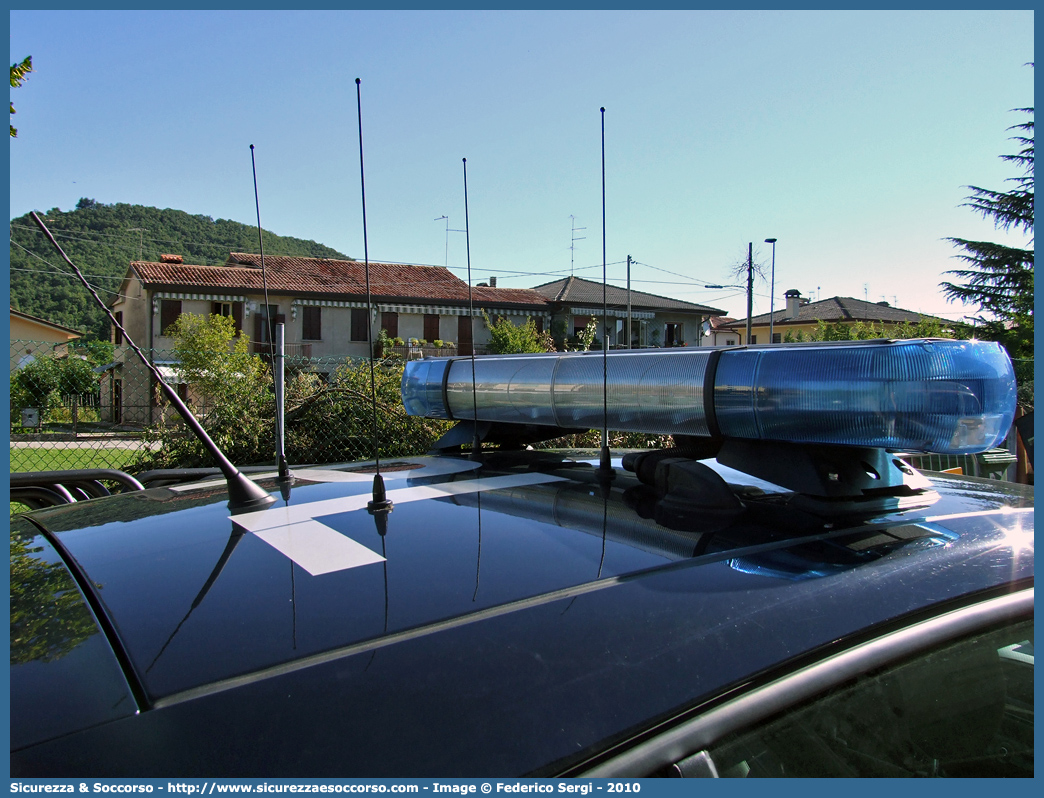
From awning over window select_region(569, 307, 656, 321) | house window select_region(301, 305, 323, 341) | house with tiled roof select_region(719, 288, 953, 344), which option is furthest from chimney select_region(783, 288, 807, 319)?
house window select_region(301, 305, 323, 341)

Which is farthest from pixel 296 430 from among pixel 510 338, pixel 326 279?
pixel 326 279

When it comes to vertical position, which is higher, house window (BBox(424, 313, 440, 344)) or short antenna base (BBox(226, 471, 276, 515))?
house window (BBox(424, 313, 440, 344))

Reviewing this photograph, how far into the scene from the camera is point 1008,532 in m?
1.45

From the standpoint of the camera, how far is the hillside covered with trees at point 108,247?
31.8 m

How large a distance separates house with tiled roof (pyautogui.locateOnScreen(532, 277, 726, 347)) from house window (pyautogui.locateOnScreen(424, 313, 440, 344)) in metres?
6.35

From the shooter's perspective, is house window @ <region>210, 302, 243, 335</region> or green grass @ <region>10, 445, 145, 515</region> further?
house window @ <region>210, 302, 243, 335</region>

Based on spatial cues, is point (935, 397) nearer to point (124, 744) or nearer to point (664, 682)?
point (664, 682)

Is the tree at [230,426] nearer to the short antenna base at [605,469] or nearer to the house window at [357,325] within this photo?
the short antenna base at [605,469]

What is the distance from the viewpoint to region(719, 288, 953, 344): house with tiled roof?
3656 centimetres

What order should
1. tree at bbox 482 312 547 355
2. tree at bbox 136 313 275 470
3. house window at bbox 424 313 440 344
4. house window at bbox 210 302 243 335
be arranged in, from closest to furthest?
1. tree at bbox 136 313 275 470
2. tree at bbox 482 312 547 355
3. house window at bbox 210 302 243 335
4. house window at bbox 424 313 440 344

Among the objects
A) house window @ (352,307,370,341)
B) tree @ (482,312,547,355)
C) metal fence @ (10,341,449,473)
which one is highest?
house window @ (352,307,370,341)

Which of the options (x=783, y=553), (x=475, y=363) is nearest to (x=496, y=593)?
(x=783, y=553)

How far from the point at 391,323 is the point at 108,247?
19070 mm

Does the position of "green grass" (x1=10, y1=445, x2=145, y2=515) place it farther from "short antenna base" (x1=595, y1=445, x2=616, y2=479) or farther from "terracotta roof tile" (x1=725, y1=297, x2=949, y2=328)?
"terracotta roof tile" (x1=725, y1=297, x2=949, y2=328)
